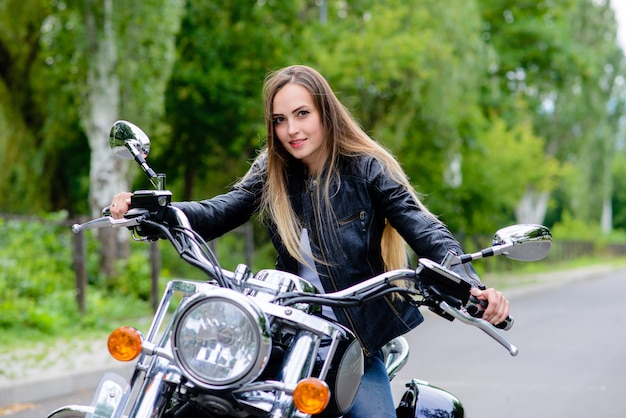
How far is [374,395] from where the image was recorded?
8.81ft

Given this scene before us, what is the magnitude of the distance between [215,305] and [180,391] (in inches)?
10.3

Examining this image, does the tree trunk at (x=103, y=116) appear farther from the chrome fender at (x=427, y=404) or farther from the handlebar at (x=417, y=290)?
the handlebar at (x=417, y=290)

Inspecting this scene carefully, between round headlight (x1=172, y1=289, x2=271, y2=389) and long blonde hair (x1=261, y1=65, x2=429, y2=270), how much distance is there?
777 mm

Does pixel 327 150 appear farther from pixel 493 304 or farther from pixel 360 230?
pixel 493 304

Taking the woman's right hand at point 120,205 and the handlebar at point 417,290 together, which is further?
the woman's right hand at point 120,205

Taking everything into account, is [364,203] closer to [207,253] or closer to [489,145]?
[207,253]

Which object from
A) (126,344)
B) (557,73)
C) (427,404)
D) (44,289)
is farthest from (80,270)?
(557,73)

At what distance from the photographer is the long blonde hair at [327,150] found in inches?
114

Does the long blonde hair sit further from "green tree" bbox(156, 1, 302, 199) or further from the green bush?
"green tree" bbox(156, 1, 302, 199)

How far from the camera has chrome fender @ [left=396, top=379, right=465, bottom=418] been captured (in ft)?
9.96

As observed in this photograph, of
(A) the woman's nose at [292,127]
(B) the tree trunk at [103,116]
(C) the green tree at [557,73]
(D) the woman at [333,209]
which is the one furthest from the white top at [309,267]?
(C) the green tree at [557,73]

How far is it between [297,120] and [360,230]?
43 centimetres

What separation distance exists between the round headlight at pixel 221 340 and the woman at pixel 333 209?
624 millimetres

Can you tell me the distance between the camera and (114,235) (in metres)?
13.9
